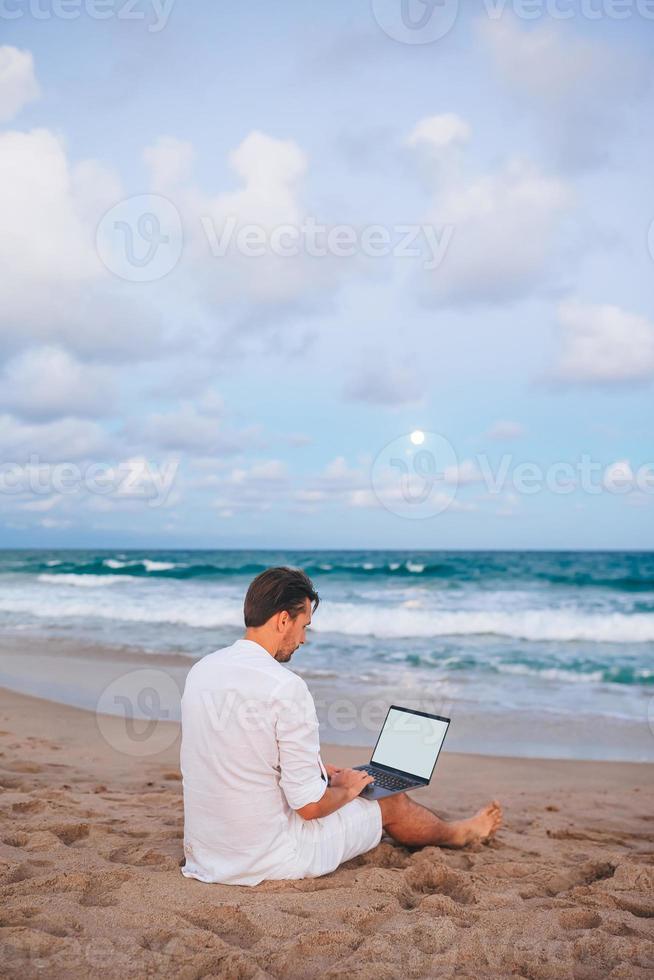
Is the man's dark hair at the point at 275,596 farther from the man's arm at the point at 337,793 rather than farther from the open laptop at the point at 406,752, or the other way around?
the open laptop at the point at 406,752

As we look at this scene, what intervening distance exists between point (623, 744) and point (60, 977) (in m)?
5.62

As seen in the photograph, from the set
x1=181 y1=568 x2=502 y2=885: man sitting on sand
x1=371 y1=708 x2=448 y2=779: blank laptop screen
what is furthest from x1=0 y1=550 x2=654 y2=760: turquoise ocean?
x1=181 y1=568 x2=502 y2=885: man sitting on sand

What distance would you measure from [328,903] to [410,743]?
3.40ft

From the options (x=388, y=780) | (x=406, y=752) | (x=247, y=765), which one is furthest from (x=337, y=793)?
(x=406, y=752)

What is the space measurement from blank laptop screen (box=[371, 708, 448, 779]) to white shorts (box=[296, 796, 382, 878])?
0.36 meters

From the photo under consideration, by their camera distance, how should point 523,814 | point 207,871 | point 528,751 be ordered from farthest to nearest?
point 528,751, point 523,814, point 207,871

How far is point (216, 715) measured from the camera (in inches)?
115

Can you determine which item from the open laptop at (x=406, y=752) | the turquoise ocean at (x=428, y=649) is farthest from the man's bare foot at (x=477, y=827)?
the turquoise ocean at (x=428, y=649)

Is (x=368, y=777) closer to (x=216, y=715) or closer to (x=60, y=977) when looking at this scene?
(x=216, y=715)

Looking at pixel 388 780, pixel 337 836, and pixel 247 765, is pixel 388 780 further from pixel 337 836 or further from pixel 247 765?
pixel 247 765

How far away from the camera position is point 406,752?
388 cm

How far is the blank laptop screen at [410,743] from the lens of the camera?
3.73 meters

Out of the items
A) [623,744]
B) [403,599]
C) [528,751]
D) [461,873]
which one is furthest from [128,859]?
[403,599]

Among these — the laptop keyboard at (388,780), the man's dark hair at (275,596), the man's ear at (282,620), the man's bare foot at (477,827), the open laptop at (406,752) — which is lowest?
the man's bare foot at (477,827)
